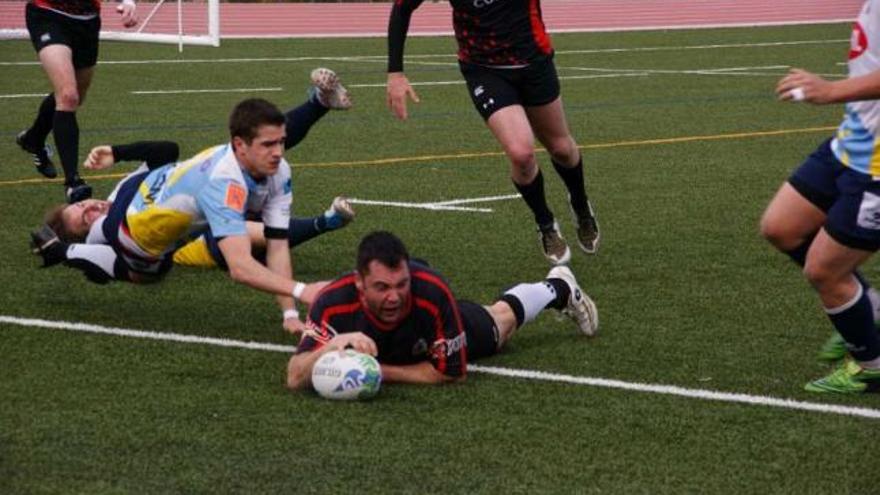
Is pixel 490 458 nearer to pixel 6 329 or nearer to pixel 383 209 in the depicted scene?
pixel 6 329

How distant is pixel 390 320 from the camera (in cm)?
691

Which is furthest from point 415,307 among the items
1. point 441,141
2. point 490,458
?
point 441,141

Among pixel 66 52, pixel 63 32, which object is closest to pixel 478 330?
pixel 66 52

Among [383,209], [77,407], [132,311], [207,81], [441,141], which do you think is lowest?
[207,81]

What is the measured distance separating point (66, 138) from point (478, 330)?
16.6 feet

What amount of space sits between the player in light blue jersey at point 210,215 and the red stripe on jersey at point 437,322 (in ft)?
1.51

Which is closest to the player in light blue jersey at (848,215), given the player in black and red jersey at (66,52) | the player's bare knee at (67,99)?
the player in black and red jersey at (66,52)

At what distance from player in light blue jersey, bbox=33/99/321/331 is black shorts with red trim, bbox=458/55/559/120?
1711 mm

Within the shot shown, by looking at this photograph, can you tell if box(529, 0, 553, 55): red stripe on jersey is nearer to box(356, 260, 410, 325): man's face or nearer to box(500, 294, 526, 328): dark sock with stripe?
box(500, 294, 526, 328): dark sock with stripe

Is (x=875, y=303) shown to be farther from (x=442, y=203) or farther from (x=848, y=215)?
(x=442, y=203)

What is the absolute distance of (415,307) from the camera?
697 centimetres

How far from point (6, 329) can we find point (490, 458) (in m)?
3.04

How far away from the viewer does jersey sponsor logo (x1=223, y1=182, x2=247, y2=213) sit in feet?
25.0

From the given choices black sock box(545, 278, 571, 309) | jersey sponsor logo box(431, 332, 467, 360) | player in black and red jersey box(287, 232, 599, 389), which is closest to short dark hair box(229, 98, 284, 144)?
player in black and red jersey box(287, 232, 599, 389)
